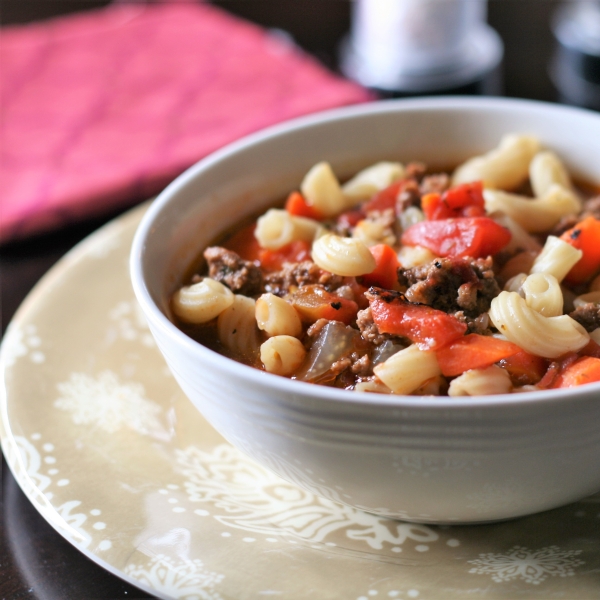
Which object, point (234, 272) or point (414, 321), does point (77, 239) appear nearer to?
point (234, 272)

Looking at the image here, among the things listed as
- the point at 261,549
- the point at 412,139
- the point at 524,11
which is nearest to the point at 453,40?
the point at 524,11

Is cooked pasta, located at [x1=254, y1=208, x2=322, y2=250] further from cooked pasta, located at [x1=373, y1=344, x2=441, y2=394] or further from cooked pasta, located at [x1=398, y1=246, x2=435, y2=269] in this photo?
cooked pasta, located at [x1=373, y1=344, x2=441, y2=394]

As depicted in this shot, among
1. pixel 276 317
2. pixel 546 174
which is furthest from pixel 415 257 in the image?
pixel 546 174

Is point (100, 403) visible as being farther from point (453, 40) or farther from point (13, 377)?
Answer: point (453, 40)

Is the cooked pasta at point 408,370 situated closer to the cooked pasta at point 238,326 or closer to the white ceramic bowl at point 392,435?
the white ceramic bowl at point 392,435

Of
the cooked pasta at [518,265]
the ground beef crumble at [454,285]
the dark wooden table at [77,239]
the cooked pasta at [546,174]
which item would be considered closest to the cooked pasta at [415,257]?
the ground beef crumble at [454,285]

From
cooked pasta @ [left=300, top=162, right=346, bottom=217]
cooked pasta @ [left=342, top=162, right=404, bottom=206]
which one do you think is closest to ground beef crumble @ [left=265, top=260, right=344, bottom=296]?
cooked pasta @ [left=300, top=162, right=346, bottom=217]
